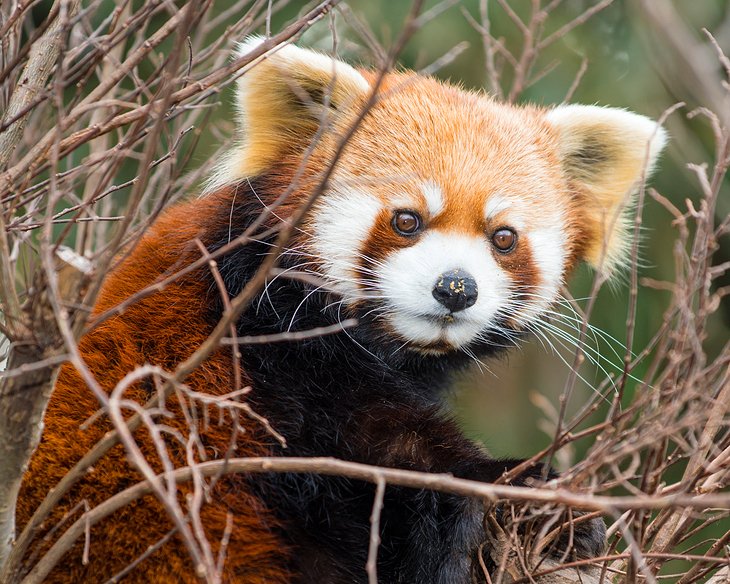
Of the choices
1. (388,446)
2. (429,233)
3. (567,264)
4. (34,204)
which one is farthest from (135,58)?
(567,264)

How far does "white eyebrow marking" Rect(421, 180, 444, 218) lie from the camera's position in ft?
9.80

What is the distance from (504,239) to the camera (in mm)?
3107

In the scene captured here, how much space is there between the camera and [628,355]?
2199 millimetres

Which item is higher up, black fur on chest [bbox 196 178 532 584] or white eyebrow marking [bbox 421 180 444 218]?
white eyebrow marking [bbox 421 180 444 218]

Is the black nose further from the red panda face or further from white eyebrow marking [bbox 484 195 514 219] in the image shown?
white eyebrow marking [bbox 484 195 514 219]

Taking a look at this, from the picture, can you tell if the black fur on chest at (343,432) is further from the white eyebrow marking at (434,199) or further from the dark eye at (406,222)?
the white eyebrow marking at (434,199)

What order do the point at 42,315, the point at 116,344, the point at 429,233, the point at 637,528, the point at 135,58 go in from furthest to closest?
the point at 429,233 < the point at 116,344 < the point at 135,58 < the point at 637,528 < the point at 42,315

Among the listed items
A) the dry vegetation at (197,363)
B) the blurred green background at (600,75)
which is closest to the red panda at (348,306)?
the dry vegetation at (197,363)

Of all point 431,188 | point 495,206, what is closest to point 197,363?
point 431,188

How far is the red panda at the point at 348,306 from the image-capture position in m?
2.59

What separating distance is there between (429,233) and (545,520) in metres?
0.97

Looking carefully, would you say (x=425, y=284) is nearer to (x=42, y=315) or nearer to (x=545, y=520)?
(x=545, y=520)

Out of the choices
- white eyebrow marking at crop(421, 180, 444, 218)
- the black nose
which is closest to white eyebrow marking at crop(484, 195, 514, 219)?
white eyebrow marking at crop(421, 180, 444, 218)

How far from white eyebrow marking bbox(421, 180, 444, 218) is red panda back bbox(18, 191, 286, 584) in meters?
0.73
